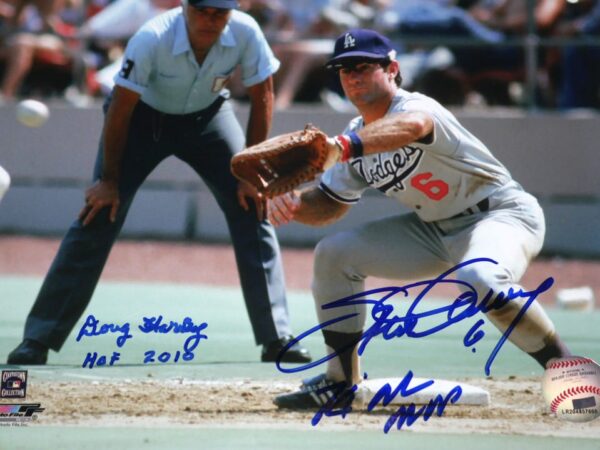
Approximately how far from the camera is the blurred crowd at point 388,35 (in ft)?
43.7

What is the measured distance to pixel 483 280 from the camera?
5.71 metres

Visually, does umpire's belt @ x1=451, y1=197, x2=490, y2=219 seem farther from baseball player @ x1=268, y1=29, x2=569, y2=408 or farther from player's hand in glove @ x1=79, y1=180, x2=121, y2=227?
player's hand in glove @ x1=79, y1=180, x2=121, y2=227

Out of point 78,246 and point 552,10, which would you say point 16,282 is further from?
point 552,10

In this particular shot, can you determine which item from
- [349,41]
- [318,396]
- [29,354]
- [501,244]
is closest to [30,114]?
[29,354]

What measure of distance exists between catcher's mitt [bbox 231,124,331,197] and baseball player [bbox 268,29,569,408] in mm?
433

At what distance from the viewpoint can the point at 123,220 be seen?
774 centimetres

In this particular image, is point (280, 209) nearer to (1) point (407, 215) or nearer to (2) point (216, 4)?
(1) point (407, 215)

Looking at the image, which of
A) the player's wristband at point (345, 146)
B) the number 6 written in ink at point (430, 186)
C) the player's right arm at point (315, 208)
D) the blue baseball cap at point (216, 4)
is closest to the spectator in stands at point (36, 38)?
the blue baseball cap at point (216, 4)

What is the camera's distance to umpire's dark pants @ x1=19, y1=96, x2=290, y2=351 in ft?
24.9

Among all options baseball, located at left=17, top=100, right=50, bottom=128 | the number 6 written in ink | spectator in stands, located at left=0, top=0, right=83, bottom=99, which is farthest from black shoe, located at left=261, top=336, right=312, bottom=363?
spectator in stands, located at left=0, top=0, right=83, bottom=99

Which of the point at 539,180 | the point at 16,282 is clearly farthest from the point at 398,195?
the point at 539,180

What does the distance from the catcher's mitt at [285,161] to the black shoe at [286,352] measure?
2.13m

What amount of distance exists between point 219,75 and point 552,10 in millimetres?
6650
